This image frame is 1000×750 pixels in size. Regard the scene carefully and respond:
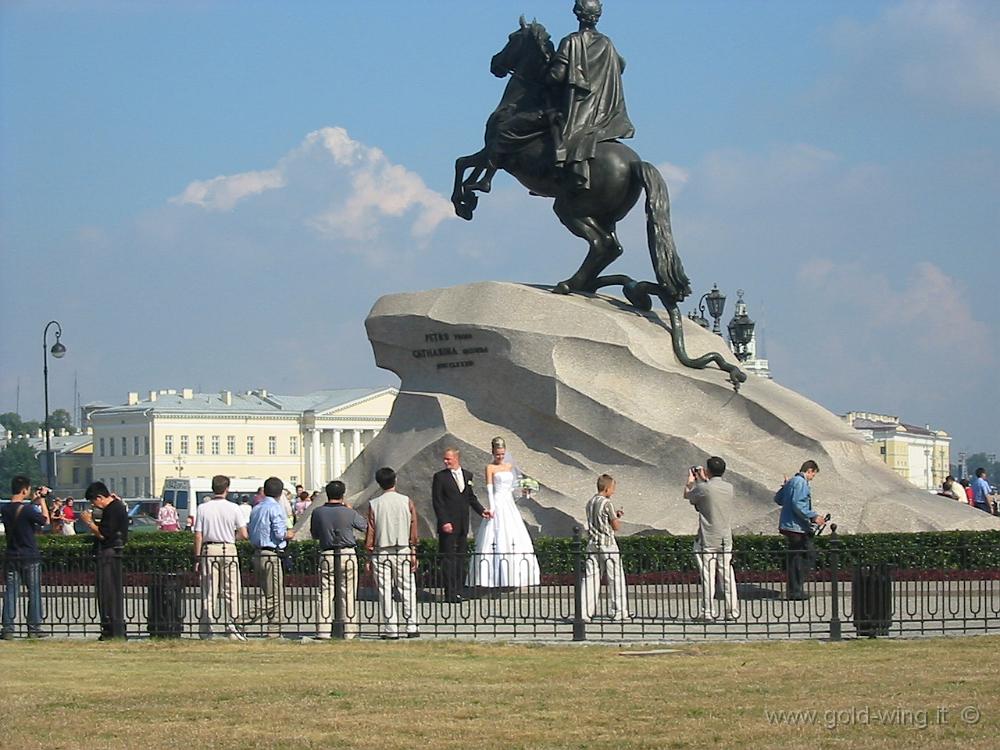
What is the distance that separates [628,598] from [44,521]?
16.6ft

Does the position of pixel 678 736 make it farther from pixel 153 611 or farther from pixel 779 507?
pixel 779 507

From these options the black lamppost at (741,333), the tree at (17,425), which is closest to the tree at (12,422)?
the tree at (17,425)

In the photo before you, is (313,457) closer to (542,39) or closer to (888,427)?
(888,427)

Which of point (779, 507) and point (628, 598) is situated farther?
point (779, 507)

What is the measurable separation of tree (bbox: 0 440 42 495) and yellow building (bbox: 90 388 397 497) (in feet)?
23.0

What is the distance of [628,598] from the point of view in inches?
588

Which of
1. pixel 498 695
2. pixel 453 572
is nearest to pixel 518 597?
pixel 453 572

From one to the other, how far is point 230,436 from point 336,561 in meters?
96.0

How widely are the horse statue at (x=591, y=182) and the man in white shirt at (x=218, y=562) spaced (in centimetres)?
643

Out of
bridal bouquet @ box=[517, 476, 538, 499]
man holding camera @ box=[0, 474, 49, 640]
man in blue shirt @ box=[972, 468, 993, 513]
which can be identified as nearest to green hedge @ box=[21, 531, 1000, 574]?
man holding camera @ box=[0, 474, 49, 640]

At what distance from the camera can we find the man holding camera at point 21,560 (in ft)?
47.4

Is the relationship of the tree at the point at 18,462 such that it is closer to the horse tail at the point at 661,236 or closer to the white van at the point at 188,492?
the white van at the point at 188,492

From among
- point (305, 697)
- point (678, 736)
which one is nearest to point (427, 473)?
point (305, 697)

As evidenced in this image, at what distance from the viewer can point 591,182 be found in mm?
19656
